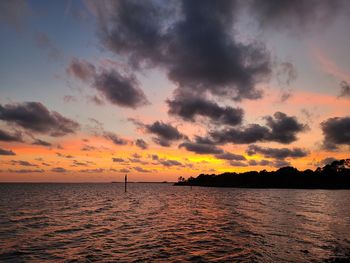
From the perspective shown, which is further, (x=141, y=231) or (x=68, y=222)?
(x=68, y=222)

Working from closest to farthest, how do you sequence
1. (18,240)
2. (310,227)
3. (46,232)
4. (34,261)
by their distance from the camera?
(34,261) < (18,240) < (46,232) < (310,227)

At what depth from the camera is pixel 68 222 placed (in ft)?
126

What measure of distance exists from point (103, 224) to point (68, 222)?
5.44 meters

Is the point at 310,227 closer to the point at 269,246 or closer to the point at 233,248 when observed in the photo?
the point at 269,246

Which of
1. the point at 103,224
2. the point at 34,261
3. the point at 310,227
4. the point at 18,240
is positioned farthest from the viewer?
the point at 103,224

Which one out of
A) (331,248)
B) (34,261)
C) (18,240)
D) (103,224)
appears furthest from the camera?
(103,224)

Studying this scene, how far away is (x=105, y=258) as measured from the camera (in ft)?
67.2

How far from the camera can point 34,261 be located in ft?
65.3

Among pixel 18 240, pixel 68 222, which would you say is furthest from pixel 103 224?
pixel 18 240

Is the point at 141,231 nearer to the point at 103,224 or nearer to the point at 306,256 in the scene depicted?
the point at 103,224

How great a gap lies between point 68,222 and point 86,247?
16239 millimetres

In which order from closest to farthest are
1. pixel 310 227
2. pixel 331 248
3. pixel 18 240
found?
pixel 331 248 < pixel 18 240 < pixel 310 227

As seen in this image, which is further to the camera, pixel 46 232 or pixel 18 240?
pixel 46 232

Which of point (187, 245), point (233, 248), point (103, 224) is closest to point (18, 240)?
point (103, 224)
